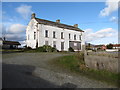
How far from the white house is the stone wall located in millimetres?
16639

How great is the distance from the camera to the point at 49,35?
25.0m

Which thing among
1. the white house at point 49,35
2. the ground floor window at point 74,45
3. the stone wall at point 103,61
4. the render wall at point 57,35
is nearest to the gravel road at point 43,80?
the stone wall at point 103,61

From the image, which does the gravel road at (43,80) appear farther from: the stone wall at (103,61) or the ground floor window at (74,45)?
the ground floor window at (74,45)

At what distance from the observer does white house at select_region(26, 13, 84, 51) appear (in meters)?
23.5

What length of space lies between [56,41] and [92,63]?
755 inches

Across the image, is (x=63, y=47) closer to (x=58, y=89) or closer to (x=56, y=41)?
(x=56, y=41)

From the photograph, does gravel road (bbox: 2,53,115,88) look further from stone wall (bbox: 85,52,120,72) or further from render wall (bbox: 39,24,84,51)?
render wall (bbox: 39,24,84,51)

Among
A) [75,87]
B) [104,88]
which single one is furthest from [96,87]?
[75,87]

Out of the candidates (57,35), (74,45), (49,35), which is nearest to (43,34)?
(49,35)

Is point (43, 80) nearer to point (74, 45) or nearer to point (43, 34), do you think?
point (43, 34)

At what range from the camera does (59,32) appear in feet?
89.1

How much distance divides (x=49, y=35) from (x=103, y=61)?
1922cm

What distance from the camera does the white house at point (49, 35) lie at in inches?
924

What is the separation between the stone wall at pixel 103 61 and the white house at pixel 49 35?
16639mm
